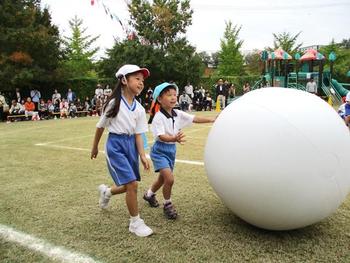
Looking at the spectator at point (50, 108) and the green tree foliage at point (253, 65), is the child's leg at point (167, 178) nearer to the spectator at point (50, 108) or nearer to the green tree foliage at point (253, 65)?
the spectator at point (50, 108)

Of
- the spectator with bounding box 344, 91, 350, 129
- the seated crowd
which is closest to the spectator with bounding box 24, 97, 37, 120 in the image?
the seated crowd

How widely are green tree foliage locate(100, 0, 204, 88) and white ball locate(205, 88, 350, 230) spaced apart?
26.0 m

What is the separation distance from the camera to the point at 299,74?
26781 millimetres

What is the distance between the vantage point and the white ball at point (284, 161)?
3.44 m

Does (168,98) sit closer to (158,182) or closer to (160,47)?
(158,182)

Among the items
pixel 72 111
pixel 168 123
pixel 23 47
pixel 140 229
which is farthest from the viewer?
pixel 23 47

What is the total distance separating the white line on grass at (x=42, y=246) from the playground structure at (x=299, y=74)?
23020mm

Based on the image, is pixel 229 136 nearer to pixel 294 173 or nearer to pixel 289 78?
pixel 294 173

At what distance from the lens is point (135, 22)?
31453mm

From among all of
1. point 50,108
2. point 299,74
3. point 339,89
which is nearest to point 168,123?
point 50,108

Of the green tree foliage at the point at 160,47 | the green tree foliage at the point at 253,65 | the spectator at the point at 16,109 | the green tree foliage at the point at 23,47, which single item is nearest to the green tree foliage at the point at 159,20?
the green tree foliage at the point at 160,47

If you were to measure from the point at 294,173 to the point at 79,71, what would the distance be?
39.4 metres

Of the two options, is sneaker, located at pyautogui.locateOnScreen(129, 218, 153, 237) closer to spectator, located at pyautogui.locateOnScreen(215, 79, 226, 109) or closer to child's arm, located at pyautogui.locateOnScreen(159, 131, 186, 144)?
child's arm, located at pyautogui.locateOnScreen(159, 131, 186, 144)

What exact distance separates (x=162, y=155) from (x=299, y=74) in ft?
79.8
